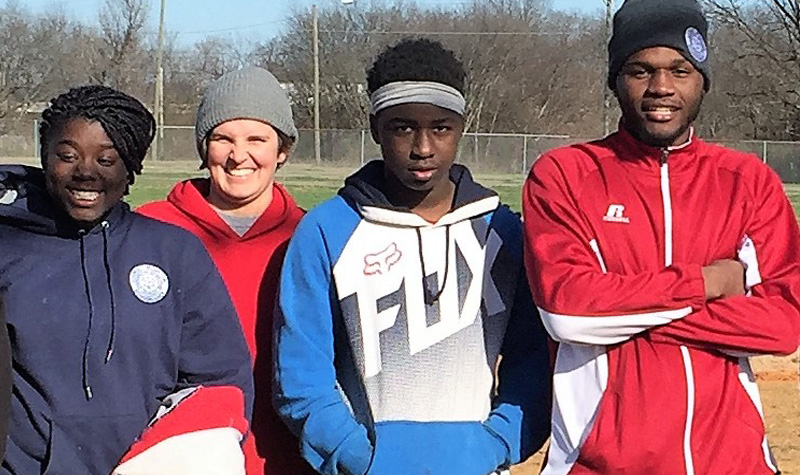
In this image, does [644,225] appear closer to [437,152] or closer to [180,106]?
[437,152]

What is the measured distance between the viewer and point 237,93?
3.87m

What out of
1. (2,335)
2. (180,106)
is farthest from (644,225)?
(180,106)

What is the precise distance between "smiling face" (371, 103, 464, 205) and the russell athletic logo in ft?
1.59

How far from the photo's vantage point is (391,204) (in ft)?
11.7

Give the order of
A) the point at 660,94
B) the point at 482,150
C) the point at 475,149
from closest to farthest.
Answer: the point at 660,94 → the point at 475,149 → the point at 482,150

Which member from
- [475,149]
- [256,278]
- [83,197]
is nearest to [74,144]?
[83,197]

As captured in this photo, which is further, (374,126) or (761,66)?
(761,66)

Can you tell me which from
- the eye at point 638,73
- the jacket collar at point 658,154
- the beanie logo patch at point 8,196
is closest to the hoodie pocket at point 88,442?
the beanie logo patch at point 8,196

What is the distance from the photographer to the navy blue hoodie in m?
3.12

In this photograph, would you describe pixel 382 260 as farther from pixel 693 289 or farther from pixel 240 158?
pixel 693 289

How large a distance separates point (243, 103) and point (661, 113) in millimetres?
1291

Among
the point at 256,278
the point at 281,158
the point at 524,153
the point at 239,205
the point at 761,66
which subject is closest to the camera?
the point at 256,278

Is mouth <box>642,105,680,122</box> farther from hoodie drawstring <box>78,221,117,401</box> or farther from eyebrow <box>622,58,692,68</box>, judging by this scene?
hoodie drawstring <box>78,221,117,401</box>

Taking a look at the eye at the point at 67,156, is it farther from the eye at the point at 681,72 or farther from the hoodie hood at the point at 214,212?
the eye at the point at 681,72
